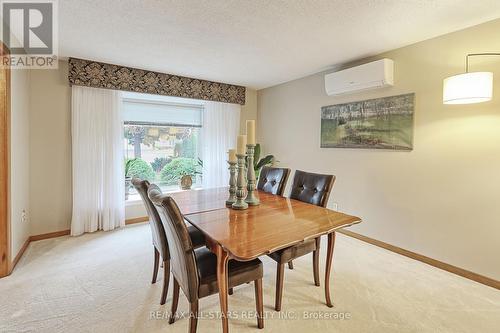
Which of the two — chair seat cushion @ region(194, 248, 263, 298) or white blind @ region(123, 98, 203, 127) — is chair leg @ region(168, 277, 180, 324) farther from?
white blind @ region(123, 98, 203, 127)

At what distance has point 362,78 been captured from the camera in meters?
3.00

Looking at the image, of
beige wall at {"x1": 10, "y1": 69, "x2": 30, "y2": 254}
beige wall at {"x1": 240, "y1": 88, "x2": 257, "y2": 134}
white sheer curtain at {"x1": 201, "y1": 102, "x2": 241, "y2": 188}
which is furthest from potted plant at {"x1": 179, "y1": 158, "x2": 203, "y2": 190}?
beige wall at {"x1": 10, "y1": 69, "x2": 30, "y2": 254}

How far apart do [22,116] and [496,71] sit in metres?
4.72

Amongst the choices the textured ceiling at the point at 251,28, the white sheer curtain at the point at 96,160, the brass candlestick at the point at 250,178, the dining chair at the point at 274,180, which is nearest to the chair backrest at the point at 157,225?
the brass candlestick at the point at 250,178

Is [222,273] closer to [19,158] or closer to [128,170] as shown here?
[19,158]

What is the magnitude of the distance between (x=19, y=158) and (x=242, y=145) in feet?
8.20

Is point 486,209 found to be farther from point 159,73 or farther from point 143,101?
point 143,101

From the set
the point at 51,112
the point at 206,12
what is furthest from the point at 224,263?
the point at 51,112

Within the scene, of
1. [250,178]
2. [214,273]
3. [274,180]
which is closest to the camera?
[214,273]

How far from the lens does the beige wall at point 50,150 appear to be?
10.3ft

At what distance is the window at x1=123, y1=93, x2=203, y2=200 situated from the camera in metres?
4.07

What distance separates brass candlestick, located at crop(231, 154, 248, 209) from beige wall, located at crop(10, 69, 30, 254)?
2.20 metres

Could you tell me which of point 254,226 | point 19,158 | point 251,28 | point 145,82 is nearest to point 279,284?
point 254,226

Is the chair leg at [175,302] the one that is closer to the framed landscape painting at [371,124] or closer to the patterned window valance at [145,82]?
the framed landscape painting at [371,124]
